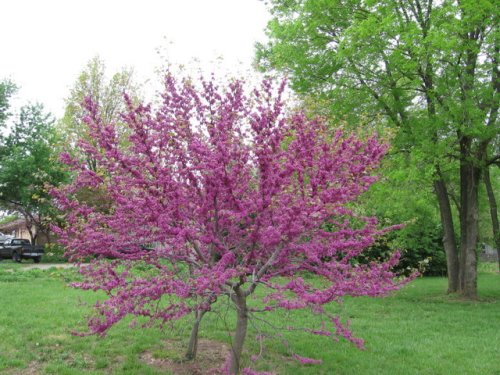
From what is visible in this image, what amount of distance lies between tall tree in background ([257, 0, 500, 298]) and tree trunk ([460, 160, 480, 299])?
0.03 m

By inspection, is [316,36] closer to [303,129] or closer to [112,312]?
[303,129]

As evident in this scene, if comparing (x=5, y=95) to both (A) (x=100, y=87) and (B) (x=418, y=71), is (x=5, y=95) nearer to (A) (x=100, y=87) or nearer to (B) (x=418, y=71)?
(A) (x=100, y=87)

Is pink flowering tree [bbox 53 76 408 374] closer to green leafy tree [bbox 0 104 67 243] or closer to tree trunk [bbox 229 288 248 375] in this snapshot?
tree trunk [bbox 229 288 248 375]

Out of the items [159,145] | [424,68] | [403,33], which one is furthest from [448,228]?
[159,145]

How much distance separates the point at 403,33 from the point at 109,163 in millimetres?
7897

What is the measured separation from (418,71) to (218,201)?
27.2 ft

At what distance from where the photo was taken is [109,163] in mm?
4496

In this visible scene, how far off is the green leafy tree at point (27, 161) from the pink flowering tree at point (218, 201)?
17.8 m

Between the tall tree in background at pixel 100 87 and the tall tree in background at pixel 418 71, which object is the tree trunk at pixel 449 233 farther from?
the tall tree in background at pixel 100 87

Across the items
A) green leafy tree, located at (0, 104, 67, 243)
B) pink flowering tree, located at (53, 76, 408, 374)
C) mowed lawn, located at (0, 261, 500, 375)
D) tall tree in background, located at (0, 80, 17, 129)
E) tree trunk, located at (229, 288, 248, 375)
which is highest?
tall tree in background, located at (0, 80, 17, 129)

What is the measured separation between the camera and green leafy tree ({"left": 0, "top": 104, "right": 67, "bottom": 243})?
21.9 metres

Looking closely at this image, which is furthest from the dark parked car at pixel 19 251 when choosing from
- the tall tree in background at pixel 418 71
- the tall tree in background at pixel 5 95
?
the tall tree in background at pixel 418 71

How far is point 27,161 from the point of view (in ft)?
72.4

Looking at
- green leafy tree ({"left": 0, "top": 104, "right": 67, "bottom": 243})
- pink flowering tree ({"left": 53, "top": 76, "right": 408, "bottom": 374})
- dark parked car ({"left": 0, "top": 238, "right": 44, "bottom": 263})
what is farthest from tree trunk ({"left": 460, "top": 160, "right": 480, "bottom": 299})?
dark parked car ({"left": 0, "top": 238, "right": 44, "bottom": 263})
